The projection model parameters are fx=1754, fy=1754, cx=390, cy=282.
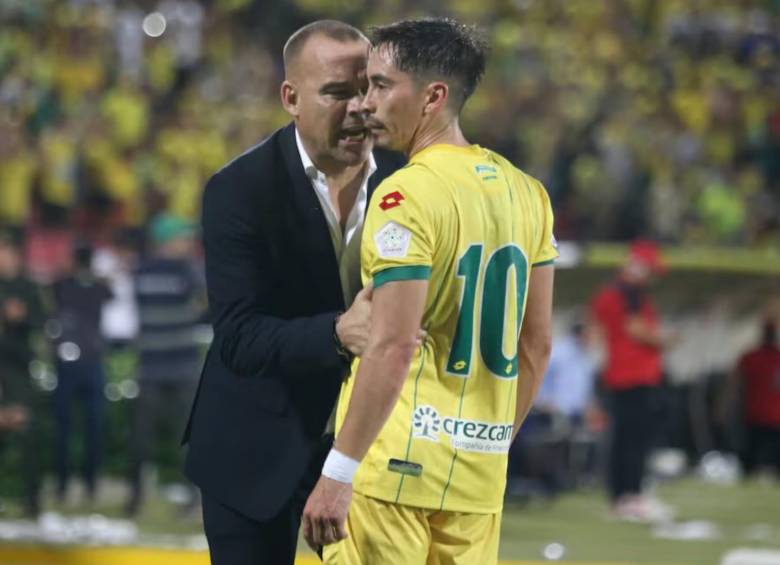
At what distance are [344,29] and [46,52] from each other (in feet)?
46.3

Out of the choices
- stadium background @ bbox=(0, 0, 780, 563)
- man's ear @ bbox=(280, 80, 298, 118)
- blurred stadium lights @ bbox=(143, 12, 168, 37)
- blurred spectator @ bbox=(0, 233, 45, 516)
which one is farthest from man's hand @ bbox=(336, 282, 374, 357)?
blurred stadium lights @ bbox=(143, 12, 168, 37)

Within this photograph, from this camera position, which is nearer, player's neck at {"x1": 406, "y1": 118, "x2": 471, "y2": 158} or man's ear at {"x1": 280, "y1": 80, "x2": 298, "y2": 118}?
player's neck at {"x1": 406, "y1": 118, "x2": 471, "y2": 158}

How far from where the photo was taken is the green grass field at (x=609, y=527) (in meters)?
10.3

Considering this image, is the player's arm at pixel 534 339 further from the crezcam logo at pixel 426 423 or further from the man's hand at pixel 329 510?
the man's hand at pixel 329 510

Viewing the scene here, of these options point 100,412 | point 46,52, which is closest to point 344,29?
point 100,412

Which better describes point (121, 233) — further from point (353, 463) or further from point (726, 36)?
point (353, 463)

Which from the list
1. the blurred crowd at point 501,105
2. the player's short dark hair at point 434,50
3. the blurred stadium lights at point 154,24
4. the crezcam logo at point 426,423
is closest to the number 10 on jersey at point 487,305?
the crezcam logo at point 426,423

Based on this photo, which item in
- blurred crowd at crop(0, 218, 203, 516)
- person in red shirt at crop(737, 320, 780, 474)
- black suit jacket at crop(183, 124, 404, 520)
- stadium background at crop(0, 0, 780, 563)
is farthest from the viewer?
person in red shirt at crop(737, 320, 780, 474)

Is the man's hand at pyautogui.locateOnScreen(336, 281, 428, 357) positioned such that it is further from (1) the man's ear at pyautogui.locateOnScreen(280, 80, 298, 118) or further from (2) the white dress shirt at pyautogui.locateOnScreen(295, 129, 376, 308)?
(1) the man's ear at pyautogui.locateOnScreen(280, 80, 298, 118)

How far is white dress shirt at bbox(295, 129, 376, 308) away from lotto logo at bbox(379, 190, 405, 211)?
2.05ft

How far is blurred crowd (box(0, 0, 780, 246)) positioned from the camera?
1594cm

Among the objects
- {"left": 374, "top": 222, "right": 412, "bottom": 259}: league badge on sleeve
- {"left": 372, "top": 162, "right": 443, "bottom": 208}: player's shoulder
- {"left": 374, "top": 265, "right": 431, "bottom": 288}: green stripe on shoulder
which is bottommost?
{"left": 374, "top": 265, "right": 431, "bottom": 288}: green stripe on shoulder

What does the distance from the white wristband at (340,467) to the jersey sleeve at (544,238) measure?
67 centimetres

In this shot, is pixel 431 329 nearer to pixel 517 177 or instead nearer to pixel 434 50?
pixel 517 177
